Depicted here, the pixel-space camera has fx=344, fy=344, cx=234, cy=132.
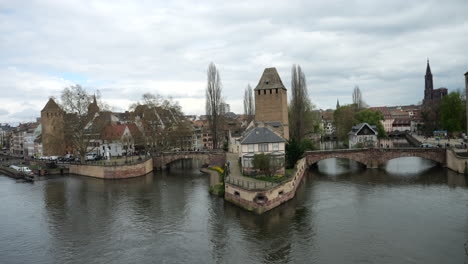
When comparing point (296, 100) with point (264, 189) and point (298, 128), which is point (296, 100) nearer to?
point (298, 128)

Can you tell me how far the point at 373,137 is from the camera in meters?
62.1

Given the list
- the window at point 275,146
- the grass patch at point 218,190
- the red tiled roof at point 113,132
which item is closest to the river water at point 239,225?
the grass patch at point 218,190

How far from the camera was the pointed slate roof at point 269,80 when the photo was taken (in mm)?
53906

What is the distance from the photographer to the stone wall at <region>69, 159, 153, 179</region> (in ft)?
159

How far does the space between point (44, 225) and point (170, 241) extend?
11.9 m

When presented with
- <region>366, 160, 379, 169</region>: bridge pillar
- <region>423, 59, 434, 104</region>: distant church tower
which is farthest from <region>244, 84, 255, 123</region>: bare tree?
<region>423, 59, 434, 104</region>: distant church tower

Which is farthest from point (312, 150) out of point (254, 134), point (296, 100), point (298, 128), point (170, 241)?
point (170, 241)

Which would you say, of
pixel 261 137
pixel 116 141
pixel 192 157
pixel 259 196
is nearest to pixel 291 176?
pixel 261 137

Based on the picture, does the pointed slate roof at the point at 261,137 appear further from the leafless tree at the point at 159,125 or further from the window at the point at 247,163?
the leafless tree at the point at 159,125

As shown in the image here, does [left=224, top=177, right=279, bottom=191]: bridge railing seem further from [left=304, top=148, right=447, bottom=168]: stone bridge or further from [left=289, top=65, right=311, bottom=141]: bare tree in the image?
[left=289, top=65, right=311, bottom=141]: bare tree

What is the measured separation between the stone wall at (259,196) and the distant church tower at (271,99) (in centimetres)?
2113

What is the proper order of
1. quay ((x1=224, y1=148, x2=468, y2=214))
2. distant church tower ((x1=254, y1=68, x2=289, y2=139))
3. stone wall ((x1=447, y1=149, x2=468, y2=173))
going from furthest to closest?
distant church tower ((x1=254, y1=68, x2=289, y2=139)) → stone wall ((x1=447, y1=149, x2=468, y2=173)) → quay ((x1=224, y1=148, x2=468, y2=214))

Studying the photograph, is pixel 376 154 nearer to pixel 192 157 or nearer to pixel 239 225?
pixel 192 157

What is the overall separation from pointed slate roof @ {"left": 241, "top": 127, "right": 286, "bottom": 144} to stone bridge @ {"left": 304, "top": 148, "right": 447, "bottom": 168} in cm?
1398
